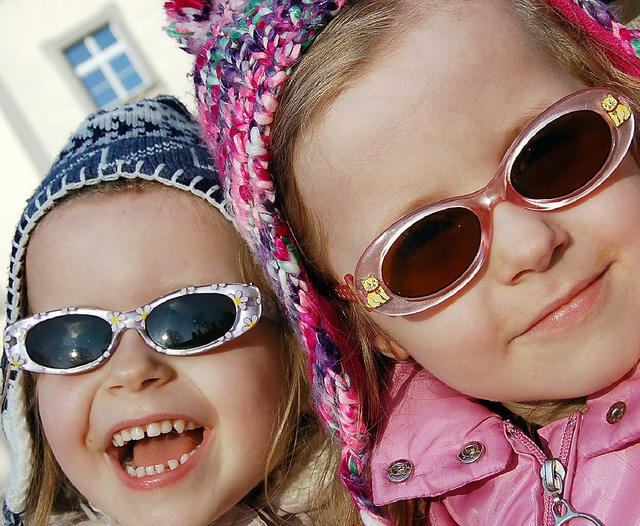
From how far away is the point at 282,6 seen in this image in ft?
4.63

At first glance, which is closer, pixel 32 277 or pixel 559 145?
pixel 559 145

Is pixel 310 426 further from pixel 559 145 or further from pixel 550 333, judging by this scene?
pixel 559 145

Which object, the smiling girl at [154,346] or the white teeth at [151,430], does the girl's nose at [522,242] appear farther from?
the white teeth at [151,430]

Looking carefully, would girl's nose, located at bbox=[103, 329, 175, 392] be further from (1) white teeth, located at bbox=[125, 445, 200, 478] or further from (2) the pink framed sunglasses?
(2) the pink framed sunglasses

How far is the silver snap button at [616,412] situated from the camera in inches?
53.8

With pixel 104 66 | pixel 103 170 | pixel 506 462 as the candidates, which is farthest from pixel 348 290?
pixel 104 66

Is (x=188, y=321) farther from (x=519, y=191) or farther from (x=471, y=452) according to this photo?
(x=519, y=191)

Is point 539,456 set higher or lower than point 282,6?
lower

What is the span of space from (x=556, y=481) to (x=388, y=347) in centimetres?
55

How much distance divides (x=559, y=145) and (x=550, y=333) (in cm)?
39

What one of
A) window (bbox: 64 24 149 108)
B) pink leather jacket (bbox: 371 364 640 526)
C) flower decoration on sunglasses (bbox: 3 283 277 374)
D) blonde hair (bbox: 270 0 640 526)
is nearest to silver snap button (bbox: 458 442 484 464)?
pink leather jacket (bbox: 371 364 640 526)

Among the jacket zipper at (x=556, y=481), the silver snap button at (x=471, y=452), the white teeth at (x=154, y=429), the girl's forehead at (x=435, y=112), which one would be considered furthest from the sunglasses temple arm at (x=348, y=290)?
the white teeth at (x=154, y=429)

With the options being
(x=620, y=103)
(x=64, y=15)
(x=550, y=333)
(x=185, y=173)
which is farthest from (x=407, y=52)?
(x=64, y=15)

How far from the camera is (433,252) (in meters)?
1.34
